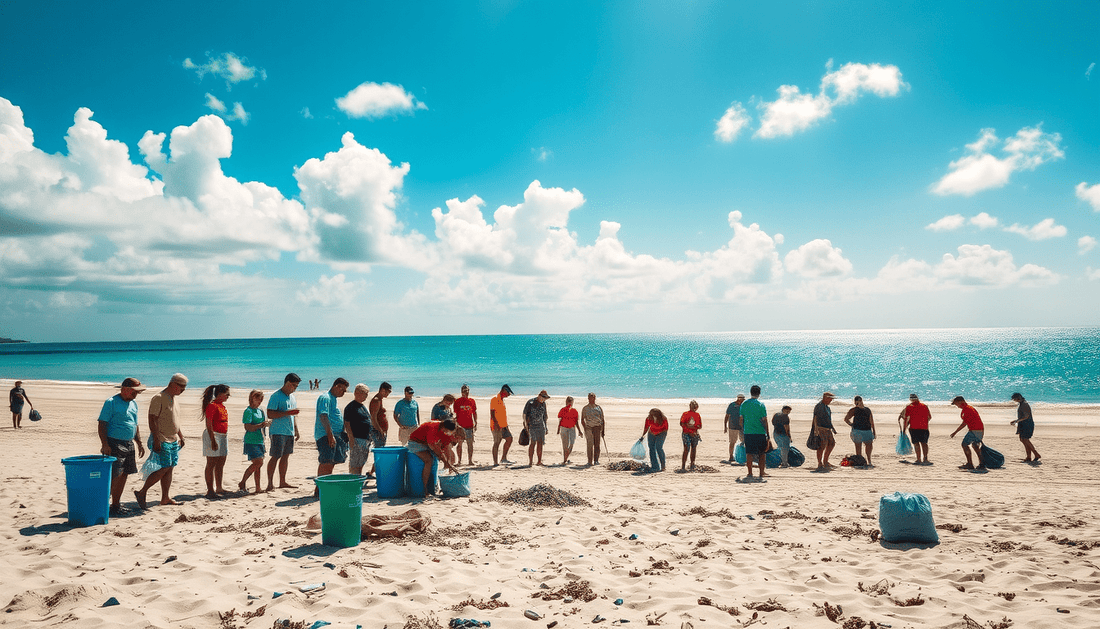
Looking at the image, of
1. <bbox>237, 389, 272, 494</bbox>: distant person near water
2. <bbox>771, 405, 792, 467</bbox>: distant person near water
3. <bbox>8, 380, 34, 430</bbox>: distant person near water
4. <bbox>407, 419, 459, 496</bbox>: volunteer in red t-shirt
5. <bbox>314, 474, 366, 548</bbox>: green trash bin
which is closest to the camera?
<bbox>314, 474, 366, 548</bbox>: green trash bin

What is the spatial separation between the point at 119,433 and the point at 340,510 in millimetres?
3488

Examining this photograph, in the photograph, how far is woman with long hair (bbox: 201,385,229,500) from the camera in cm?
835

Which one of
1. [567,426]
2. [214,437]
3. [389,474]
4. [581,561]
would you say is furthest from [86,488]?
[567,426]

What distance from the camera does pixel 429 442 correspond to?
328 inches

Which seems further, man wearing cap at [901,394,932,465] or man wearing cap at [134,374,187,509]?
man wearing cap at [901,394,932,465]

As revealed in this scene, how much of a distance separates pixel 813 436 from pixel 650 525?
6.65 m

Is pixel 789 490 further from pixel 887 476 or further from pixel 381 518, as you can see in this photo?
pixel 381 518

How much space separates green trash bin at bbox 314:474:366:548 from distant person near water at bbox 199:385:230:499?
11.0 ft

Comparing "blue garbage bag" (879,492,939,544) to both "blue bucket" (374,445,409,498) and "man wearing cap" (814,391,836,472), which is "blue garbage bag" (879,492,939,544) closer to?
"man wearing cap" (814,391,836,472)

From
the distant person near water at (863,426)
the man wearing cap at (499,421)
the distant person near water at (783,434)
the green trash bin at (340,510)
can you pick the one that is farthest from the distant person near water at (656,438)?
the green trash bin at (340,510)

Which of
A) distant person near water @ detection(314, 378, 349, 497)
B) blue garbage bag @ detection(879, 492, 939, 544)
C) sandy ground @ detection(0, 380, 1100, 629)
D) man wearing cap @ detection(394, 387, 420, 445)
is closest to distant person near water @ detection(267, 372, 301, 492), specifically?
distant person near water @ detection(314, 378, 349, 497)

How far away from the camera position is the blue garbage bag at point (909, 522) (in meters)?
6.22

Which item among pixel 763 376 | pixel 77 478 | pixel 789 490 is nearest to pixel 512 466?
pixel 789 490

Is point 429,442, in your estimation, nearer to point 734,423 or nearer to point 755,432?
point 755,432
